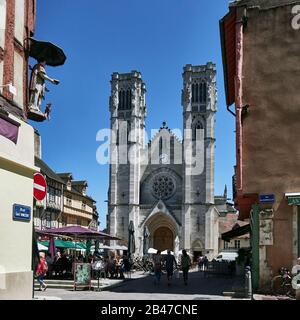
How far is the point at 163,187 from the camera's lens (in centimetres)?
7512

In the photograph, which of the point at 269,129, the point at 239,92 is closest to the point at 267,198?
→ the point at 269,129

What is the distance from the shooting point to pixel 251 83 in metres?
16.9

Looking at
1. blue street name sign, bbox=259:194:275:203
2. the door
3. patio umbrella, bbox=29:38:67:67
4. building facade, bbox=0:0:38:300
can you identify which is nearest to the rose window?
the door

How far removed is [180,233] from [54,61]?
60182mm

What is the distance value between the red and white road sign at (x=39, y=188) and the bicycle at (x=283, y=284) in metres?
7.95

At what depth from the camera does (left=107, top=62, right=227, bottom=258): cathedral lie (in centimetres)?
7162

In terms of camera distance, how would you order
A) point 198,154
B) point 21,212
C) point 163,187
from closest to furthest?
point 21,212 → point 198,154 → point 163,187

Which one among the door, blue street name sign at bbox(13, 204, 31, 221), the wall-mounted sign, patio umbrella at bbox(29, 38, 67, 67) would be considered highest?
patio umbrella at bbox(29, 38, 67, 67)

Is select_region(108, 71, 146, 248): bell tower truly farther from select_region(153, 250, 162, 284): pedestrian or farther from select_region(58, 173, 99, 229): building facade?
select_region(153, 250, 162, 284): pedestrian

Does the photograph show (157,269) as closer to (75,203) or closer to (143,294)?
(143,294)

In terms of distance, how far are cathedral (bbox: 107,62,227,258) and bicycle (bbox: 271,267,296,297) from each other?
54949 millimetres

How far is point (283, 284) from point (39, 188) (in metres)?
8.16
